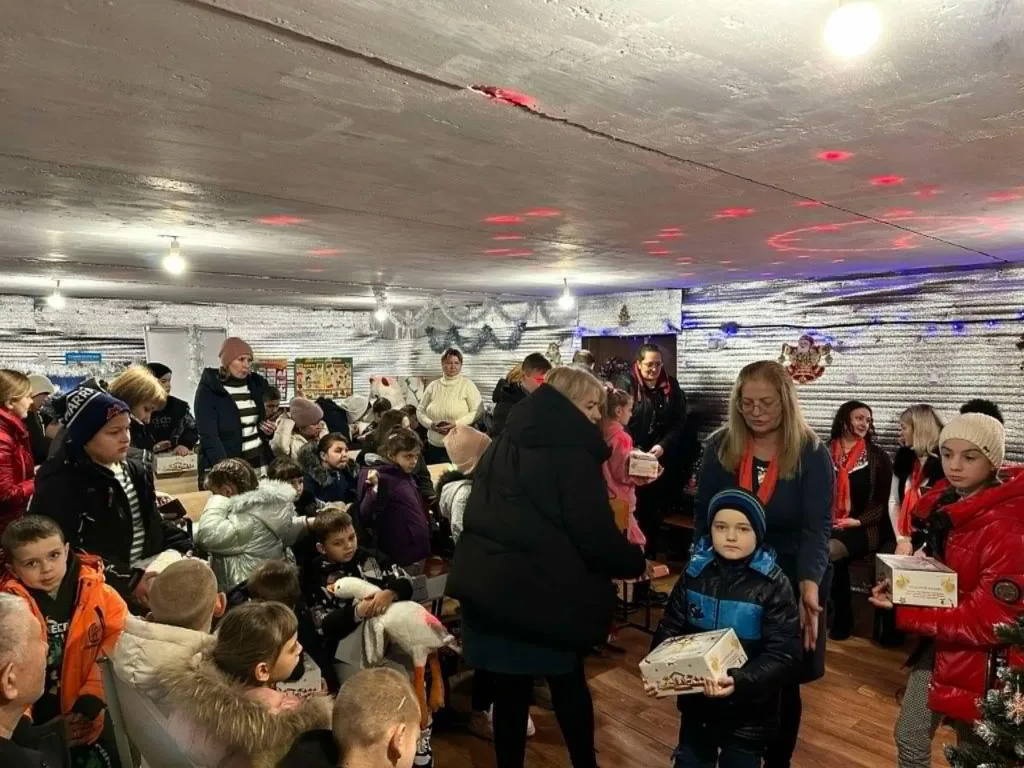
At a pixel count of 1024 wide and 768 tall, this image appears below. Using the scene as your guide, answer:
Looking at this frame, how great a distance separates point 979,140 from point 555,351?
6.38 metres

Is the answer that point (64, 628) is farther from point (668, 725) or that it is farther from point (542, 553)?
point (668, 725)

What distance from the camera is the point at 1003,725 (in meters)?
1.81

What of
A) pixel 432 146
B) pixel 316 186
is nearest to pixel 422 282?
pixel 316 186

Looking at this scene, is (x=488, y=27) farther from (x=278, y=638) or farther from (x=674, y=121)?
(x=278, y=638)

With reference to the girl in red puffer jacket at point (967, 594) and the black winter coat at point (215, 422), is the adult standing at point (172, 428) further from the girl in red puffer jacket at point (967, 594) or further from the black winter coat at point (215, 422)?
the girl in red puffer jacket at point (967, 594)

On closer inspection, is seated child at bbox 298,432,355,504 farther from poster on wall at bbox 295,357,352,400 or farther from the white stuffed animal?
poster on wall at bbox 295,357,352,400

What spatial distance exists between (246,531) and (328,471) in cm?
133

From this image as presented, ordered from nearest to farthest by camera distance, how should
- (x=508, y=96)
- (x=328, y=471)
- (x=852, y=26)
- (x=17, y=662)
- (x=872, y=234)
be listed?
(x=852, y=26) < (x=17, y=662) < (x=508, y=96) < (x=872, y=234) < (x=328, y=471)

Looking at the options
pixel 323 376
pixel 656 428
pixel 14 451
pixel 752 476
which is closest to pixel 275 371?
pixel 323 376

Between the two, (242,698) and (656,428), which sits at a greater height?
(656,428)

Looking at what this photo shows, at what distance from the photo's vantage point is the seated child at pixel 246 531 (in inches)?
117

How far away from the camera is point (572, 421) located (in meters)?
2.14

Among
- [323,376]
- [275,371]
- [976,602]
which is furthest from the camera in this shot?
[323,376]

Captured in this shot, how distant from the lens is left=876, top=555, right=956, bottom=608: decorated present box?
2.04 m
